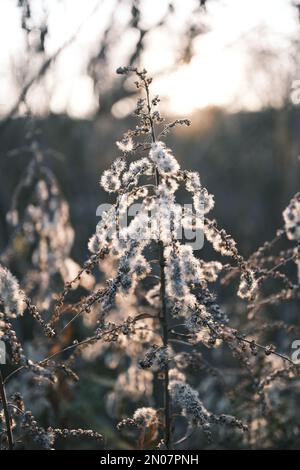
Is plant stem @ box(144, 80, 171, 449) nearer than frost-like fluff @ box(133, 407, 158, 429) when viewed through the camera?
Yes

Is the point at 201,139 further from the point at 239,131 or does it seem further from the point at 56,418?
the point at 56,418

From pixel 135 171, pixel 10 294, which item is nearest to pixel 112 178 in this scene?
pixel 135 171

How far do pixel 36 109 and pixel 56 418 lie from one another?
2976 millimetres

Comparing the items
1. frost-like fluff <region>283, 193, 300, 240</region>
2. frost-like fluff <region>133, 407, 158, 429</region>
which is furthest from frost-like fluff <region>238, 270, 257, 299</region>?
frost-like fluff <region>133, 407, 158, 429</region>

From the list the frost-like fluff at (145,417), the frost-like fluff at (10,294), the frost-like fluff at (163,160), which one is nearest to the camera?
the frost-like fluff at (163,160)

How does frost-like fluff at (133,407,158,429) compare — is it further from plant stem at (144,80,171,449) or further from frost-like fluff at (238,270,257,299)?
frost-like fluff at (238,270,257,299)

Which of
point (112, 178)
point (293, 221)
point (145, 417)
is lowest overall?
point (145, 417)

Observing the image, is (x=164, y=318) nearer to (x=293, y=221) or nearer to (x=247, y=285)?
(x=247, y=285)

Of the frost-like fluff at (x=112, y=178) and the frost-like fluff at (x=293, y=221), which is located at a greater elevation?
the frost-like fluff at (x=112, y=178)

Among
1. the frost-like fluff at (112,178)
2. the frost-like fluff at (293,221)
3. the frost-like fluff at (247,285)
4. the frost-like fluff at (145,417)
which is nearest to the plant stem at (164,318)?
the frost-like fluff at (145,417)

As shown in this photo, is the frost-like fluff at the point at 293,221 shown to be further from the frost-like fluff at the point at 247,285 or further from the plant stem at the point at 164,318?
the plant stem at the point at 164,318

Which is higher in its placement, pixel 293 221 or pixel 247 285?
pixel 293 221

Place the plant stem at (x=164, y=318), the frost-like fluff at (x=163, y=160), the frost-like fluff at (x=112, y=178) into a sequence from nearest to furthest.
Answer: the frost-like fluff at (x=163, y=160) → the frost-like fluff at (x=112, y=178) → the plant stem at (x=164, y=318)
